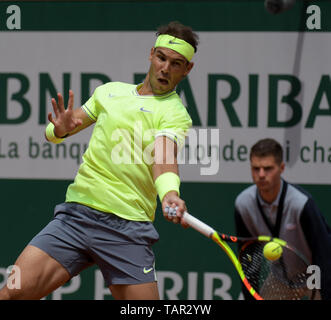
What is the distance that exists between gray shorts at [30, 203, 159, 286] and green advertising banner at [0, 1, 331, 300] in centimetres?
166

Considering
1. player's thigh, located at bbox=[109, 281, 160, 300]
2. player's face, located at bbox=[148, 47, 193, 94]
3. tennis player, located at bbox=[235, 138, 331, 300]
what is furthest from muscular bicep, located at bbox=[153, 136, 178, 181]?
tennis player, located at bbox=[235, 138, 331, 300]

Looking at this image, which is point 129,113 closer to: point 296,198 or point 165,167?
point 165,167

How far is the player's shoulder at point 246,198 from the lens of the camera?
171 inches

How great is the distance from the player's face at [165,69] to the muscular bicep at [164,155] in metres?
0.29

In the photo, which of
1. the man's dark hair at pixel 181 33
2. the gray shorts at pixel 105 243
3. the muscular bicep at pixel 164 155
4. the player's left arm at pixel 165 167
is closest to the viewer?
the player's left arm at pixel 165 167

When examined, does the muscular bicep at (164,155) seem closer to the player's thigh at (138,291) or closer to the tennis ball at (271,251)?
the player's thigh at (138,291)

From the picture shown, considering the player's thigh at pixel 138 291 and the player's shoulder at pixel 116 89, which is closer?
the player's thigh at pixel 138 291

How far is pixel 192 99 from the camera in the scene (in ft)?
15.4

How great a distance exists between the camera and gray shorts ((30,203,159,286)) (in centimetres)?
302

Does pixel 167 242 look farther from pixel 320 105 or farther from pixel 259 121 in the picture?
pixel 320 105

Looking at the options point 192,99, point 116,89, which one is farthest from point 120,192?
point 192,99

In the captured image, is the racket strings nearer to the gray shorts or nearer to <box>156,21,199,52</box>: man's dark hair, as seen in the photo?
the gray shorts

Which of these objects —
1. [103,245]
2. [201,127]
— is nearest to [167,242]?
[201,127]

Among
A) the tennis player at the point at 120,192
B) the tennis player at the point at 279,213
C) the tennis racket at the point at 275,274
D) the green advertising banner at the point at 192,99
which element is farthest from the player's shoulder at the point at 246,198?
the tennis player at the point at 120,192
